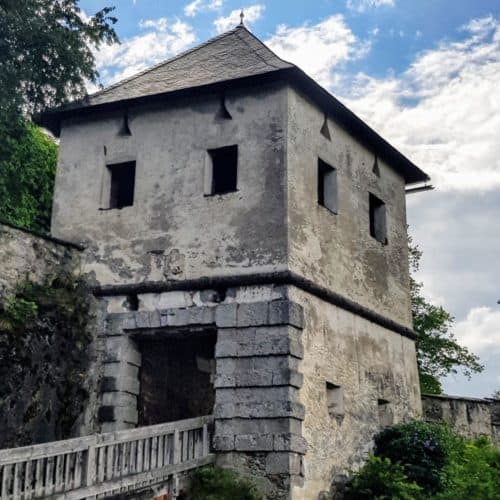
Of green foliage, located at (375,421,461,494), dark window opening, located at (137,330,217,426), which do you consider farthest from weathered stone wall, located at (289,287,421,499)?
dark window opening, located at (137,330,217,426)

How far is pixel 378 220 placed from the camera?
1602cm

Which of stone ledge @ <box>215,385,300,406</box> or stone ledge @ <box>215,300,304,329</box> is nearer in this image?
stone ledge @ <box>215,385,300,406</box>

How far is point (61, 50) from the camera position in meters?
14.5

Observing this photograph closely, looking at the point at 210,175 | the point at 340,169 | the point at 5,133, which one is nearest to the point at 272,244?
the point at 210,175

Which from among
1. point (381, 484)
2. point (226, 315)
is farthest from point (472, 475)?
point (226, 315)

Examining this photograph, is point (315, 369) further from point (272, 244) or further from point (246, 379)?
point (272, 244)

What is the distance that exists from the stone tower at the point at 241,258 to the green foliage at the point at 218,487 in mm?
287

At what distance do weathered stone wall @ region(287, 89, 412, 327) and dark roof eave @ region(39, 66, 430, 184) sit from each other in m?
0.16

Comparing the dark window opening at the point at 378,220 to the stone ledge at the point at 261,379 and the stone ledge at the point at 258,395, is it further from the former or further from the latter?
the stone ledge at the point at 258,395

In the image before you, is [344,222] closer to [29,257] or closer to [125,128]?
[125,128]

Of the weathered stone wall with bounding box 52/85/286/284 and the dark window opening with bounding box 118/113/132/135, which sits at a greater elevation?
the dark window opening with bounding box 118/113/132/135

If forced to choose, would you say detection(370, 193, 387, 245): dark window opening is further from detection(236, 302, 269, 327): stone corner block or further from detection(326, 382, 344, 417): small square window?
detection(236, 302, 269, 327): stone corner block

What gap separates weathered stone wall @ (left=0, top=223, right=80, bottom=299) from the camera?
12.3m

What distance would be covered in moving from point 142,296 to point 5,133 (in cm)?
390
